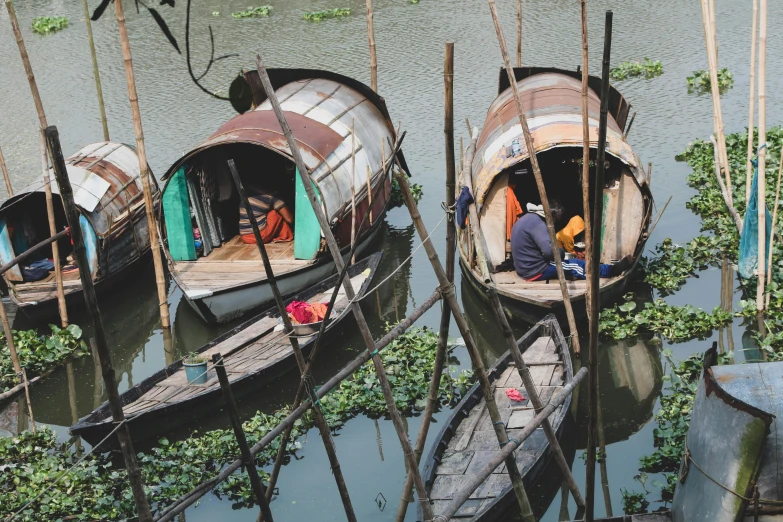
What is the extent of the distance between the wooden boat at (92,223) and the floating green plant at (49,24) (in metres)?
17.5

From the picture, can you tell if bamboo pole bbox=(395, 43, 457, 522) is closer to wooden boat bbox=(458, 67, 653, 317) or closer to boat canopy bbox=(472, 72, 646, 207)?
wooden boat bbox=(458, 67, 653, 317)

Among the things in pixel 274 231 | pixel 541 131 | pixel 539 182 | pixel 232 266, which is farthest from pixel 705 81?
pixel 232 266

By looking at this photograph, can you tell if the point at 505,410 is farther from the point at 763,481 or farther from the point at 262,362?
the point at 763,481

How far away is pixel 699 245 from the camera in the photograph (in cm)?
1198

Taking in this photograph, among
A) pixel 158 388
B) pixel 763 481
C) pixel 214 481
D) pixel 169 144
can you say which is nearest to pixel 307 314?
pixel 158 388

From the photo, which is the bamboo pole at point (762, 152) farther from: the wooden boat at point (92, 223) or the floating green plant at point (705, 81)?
the floating green plant at point (705, 81)

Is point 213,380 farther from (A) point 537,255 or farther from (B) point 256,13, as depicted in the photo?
(B) point 256,13

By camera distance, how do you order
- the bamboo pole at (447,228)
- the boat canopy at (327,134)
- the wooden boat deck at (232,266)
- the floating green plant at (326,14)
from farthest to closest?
1. the floating green plant at (326,14)
2. the boat canopy at (327,134)
3. the wooden boat deck at (232,266)
4. the bamboo pole at (447,228)

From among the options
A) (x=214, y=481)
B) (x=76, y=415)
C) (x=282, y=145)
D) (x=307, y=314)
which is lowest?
(x=76, y=415)

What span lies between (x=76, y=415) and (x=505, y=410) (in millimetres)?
5068

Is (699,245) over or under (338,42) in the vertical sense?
under

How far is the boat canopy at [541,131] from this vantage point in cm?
1006

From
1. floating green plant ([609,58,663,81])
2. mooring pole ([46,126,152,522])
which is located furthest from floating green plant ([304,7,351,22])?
mooring pole ([46,126,152,522])

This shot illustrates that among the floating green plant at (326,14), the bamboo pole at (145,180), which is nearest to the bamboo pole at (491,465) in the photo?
the bamboo pole at (145,180)
